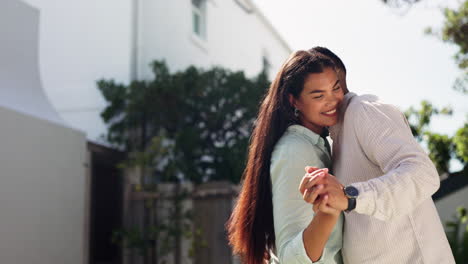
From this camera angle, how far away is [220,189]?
7.74m

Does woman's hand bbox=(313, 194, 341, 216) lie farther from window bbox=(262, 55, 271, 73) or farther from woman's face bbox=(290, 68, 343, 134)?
window bbox=(262, 55, 271, 73)

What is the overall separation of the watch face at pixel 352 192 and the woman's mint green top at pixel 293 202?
27 centimetres

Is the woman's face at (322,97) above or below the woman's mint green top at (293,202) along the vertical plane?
above

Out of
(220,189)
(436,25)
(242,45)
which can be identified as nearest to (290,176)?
(220,189)

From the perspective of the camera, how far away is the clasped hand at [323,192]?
1.54 meters

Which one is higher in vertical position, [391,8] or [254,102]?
[391,8]

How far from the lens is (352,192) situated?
158 cm

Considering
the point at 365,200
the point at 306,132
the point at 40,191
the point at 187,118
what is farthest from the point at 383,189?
the point at 187,118

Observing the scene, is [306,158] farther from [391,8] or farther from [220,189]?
[220,189]

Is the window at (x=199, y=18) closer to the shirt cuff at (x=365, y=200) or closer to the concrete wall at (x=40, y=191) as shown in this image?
the concrete wall at (x=40, y=191)

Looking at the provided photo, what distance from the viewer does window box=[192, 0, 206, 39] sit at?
11.1 m

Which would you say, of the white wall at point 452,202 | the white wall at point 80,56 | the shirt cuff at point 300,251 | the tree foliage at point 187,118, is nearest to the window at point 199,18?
the white wall at point 80,56

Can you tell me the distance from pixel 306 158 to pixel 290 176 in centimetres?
10

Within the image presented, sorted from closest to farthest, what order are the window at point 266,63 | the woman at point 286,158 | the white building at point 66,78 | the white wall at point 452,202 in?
1. the woman at point 286,158
2. the white building at point 66,78
3. the white wall at point 452,202
4. the window at point 266,63
